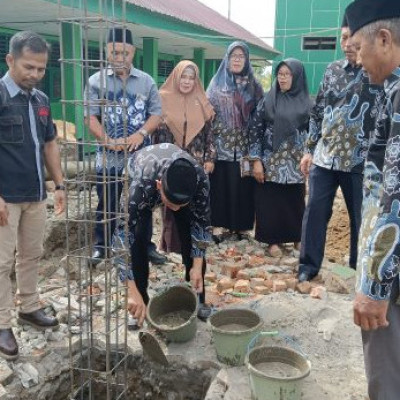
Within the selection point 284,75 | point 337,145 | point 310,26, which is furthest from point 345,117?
point 310,26

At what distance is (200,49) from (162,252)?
10.3 metres

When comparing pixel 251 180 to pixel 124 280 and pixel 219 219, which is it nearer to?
pixel 219 219

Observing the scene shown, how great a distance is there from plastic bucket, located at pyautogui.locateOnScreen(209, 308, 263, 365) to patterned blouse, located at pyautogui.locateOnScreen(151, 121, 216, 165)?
1689 millimetres

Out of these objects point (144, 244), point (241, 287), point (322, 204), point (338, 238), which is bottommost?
point (338, 238)

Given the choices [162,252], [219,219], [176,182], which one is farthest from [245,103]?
[176,182]

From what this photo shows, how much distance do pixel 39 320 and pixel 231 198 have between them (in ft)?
7.65

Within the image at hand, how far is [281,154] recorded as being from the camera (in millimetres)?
→ 4625

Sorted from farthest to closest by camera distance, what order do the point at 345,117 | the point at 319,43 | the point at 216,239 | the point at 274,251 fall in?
the point at 319,43
the point at 216,239
the point at 274,251
the point at 345,117

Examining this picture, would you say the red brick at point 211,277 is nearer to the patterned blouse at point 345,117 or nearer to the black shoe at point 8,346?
the patterned blouse at point 345,117

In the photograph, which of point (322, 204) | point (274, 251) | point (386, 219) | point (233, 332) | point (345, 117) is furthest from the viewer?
point (274, 251)

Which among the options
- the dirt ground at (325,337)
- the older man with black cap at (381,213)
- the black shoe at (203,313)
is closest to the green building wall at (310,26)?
the dirt ground at (325,337)

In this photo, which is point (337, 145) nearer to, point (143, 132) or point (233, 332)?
point (143, 132)

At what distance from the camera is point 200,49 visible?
1409cm

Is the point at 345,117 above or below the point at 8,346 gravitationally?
above
